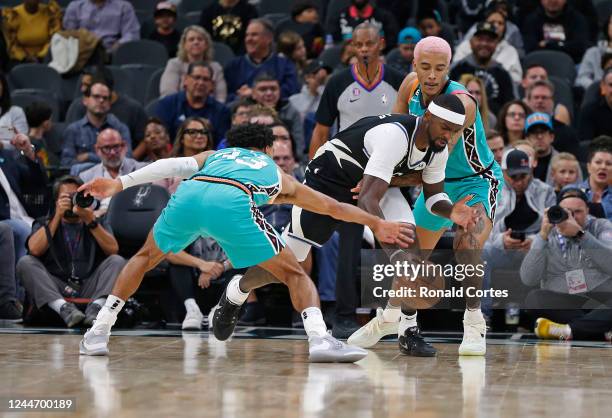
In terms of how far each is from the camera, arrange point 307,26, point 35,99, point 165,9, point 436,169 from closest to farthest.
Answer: point 436,169
point 35,99
point 307,26
point 165,9

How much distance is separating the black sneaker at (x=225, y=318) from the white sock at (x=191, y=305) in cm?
183

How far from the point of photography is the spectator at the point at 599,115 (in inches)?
412

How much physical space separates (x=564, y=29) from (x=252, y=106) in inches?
168

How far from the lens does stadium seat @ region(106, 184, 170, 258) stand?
9.31 m

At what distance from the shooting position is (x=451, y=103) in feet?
20.2

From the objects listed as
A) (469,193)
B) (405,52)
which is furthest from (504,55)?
(469,193)

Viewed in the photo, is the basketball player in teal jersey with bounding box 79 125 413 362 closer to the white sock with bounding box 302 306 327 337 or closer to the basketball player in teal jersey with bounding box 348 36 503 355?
the white sock with bounding box 302 306 327 337

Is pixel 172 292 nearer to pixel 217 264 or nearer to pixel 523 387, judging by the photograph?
pixel 217 264

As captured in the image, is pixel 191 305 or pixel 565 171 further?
pixel 565 171

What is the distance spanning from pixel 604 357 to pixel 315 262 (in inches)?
114

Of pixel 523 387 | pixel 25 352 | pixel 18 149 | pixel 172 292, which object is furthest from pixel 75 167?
pixel 523 387

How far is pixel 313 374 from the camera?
5660 millimetres

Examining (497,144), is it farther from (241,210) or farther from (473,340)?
(241,210)

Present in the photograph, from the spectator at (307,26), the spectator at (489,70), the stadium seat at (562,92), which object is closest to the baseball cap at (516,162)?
the spectator at (489,70)
